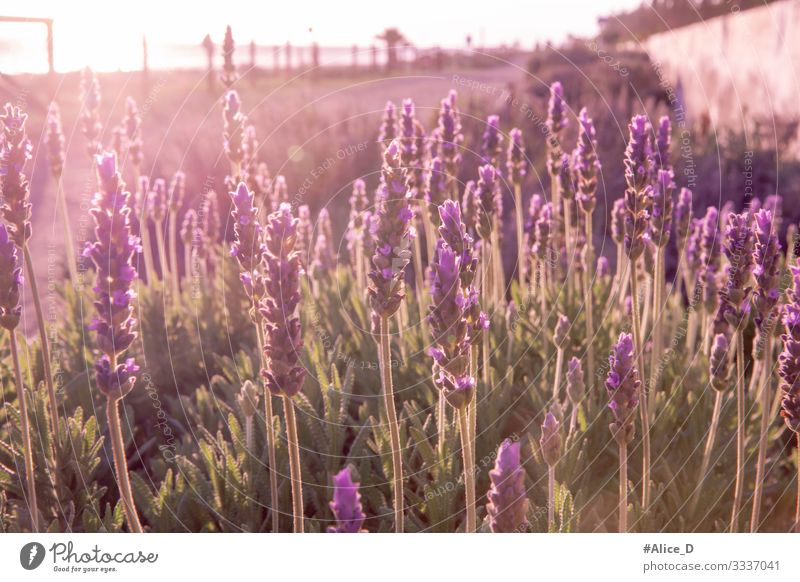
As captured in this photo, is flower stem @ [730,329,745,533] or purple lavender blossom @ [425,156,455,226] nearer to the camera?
flower stem @ [730,329,745,533]

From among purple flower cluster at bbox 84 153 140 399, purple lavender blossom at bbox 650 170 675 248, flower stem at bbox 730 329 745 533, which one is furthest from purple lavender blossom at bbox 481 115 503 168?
purple flower cluster at bbox 84 153 140 399

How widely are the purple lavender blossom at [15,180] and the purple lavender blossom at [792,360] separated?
2.28 metres

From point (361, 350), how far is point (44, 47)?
2.07 metres

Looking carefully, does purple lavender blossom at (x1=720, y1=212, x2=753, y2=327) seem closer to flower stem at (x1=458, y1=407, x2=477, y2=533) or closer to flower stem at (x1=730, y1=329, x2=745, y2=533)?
flower stem at (x1=730, y1=329, x2=745, y2=533)

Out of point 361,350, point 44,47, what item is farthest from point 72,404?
point 44,47

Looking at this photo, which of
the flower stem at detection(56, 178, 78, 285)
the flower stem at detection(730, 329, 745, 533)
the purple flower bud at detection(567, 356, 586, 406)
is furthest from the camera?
the flower stem at detection(56, 178, 78, 285)

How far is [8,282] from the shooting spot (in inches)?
81.0

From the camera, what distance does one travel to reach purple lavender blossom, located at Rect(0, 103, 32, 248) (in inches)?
84.2

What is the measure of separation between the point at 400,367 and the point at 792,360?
5.98 ft

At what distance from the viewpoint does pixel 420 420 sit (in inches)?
125

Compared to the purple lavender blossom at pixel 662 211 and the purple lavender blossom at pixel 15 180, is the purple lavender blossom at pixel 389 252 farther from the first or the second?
the purple lavender blossom at pixel 662 211

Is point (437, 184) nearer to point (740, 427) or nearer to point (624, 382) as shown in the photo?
point (624, 382)

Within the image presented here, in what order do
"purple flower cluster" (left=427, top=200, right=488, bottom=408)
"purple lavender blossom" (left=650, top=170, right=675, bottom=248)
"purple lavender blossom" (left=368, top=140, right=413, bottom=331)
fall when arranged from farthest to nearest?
"purple lavender blossom" (left=650, top=170, right=675, bottom=248), "purple lavender blossom" (left=368, top=140, right=413, bottom=331), "purple flower cluster" (left=427, top=200, right=488, bottom=408)
